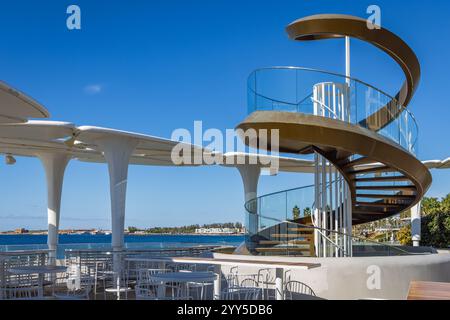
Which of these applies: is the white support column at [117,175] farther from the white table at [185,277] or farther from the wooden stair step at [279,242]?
the white table at [185,277]

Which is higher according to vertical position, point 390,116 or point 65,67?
point 65,67

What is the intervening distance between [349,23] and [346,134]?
275cm

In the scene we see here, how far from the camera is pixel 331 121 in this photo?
11.3 meters

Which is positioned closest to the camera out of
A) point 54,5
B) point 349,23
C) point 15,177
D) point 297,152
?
point 349,23

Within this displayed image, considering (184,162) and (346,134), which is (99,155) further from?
(346,134)

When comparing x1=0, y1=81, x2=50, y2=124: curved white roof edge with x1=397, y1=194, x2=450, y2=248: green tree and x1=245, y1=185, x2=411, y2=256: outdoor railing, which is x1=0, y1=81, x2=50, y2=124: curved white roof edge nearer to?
x1=245, y1=185, x2=411, y2=256: outdoor railing

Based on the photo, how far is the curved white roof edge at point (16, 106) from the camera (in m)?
8.59

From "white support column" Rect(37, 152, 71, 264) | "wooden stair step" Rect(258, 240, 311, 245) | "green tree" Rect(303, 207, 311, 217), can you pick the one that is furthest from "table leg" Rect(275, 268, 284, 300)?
"white support column" Rect(37, 152, 71, 264)

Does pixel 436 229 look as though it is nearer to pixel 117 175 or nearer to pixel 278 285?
pixel 117 175

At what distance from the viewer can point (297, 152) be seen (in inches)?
560

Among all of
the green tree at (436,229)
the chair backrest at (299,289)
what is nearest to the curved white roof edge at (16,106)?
the chair backrest at (299,289)

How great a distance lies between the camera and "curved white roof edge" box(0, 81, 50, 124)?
8.59 meters

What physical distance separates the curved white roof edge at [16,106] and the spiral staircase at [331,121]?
421 centimetres
